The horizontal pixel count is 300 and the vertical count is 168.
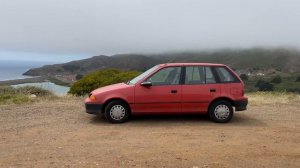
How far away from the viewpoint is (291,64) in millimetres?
67562

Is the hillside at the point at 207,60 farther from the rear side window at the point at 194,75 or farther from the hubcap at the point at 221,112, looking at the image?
the hubcap at the point at 221,112

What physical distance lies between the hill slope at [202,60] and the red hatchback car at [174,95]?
2464 centimetres

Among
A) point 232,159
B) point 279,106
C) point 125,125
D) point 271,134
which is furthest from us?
point 279,106

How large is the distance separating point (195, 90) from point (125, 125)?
1.97 metres

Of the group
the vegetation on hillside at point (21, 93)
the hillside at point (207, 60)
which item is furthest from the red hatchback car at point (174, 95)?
the hillside at point (207, 60)

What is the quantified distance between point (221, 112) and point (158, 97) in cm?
166

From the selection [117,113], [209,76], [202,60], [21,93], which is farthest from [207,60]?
[117,113]

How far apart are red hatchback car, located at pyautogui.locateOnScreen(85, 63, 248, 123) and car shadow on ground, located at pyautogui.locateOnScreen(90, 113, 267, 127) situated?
27 cm

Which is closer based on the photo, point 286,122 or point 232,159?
point 232,159

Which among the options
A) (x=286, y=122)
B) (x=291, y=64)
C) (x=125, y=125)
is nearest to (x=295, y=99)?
(x=286, y=122)

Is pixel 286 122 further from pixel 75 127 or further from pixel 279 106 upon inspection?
pixel 75 127

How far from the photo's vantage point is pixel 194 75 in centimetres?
1146

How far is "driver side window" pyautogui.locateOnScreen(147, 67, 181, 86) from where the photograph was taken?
11.3 m

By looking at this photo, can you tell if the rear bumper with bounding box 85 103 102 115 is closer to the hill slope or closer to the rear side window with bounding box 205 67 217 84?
the rear side window with bounding box 205 67 217 84
